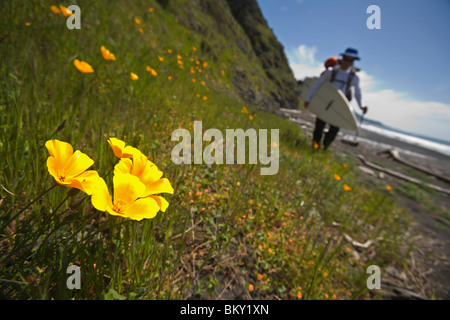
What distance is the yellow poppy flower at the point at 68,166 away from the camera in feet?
1.85

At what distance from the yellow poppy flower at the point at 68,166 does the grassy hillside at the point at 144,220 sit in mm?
75

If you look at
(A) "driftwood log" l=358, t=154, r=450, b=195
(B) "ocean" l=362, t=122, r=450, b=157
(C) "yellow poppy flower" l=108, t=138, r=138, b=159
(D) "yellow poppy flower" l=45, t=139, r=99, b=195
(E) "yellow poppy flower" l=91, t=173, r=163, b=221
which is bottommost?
A: (A) "driftwood log" l=358, t=154, r=450, b=195

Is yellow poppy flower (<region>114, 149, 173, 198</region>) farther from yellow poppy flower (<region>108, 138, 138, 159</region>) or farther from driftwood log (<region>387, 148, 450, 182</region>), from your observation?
driftwood log (<region>387, 148, 450, 182</region>)

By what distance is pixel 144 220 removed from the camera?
1007 mm

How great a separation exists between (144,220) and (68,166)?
438mm

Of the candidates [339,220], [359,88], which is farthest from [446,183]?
[339,220]

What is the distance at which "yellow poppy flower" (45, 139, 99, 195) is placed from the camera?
564 millimetres

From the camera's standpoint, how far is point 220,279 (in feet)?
4.69

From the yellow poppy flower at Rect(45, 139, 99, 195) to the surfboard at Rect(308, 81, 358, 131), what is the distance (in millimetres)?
6434

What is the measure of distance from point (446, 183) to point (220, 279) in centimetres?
1163

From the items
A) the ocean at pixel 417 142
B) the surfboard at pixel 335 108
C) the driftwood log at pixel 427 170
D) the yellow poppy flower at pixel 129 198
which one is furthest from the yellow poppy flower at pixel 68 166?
the ocean at pixel 417 142

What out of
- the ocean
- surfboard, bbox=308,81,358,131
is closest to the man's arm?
surfboard, bbox=308,81,358,131

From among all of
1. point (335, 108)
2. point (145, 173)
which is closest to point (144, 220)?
point (145, 173)
